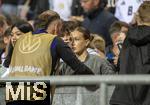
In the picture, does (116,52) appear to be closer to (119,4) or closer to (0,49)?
(0,49)

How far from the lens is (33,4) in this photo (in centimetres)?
1316

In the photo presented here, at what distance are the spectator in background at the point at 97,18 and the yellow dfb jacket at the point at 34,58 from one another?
357 centimetres

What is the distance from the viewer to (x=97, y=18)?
10398mm

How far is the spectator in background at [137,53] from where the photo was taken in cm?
623

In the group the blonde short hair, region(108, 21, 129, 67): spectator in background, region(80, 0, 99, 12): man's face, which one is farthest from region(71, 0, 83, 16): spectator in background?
the blonde short hair

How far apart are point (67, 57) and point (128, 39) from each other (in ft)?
2.11

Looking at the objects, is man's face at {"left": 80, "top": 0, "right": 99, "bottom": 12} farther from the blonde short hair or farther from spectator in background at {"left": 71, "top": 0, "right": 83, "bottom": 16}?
the blonde short hair

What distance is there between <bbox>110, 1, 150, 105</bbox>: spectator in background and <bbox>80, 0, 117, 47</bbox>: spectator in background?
3.58 meters

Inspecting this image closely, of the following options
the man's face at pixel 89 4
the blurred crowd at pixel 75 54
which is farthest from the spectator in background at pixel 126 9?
the blurred crowd at pixel 75 54

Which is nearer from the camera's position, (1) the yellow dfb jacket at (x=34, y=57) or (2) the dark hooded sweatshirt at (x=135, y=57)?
(2) the dark hooded sweatshirt at (x=135, y=57)

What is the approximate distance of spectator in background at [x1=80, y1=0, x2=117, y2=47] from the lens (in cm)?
1023

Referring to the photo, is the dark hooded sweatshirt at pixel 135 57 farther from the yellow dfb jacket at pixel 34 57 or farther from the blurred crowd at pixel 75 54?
the yellow dfb jacket at pixel 34 57

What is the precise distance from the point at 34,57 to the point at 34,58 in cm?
1

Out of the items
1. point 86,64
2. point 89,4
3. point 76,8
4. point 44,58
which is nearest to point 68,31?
point 86,64
